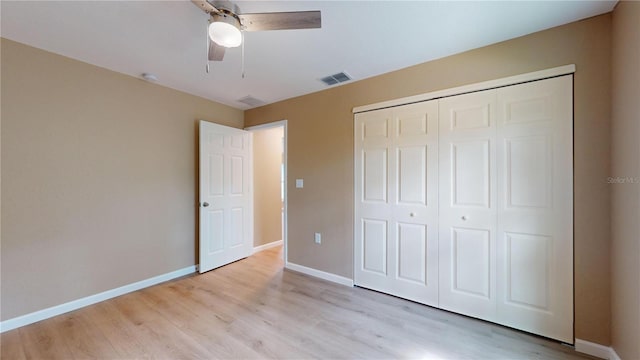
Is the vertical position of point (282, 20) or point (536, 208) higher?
point (282, 20)

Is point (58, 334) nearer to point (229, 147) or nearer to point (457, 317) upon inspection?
point (229, 147)

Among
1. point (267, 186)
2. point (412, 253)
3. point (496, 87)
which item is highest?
point (496, 87)

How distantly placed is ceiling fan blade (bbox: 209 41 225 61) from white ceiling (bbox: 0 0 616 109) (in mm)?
234

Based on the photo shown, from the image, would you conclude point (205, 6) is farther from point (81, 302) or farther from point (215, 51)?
point (81, 302)

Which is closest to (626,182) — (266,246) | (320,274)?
(320,274)

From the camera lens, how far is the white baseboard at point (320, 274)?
2.87 m

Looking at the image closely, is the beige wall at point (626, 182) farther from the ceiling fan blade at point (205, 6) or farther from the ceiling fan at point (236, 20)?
the ceiling fan blade at point (205, 6)

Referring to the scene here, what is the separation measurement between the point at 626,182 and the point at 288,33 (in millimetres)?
2439

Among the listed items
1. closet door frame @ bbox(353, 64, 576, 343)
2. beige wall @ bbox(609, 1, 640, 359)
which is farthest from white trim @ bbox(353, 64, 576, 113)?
beige wall @ bbox(609, 1, 640, 359)

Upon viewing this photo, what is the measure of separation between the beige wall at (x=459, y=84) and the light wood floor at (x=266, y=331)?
0.55 m

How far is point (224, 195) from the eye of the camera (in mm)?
3479

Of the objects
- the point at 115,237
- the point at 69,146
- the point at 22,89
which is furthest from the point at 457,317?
the point at 22,89

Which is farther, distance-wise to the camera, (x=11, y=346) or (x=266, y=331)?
(x=266, y=331)

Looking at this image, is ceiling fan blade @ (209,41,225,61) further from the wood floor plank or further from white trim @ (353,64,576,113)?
the wood floor plank
